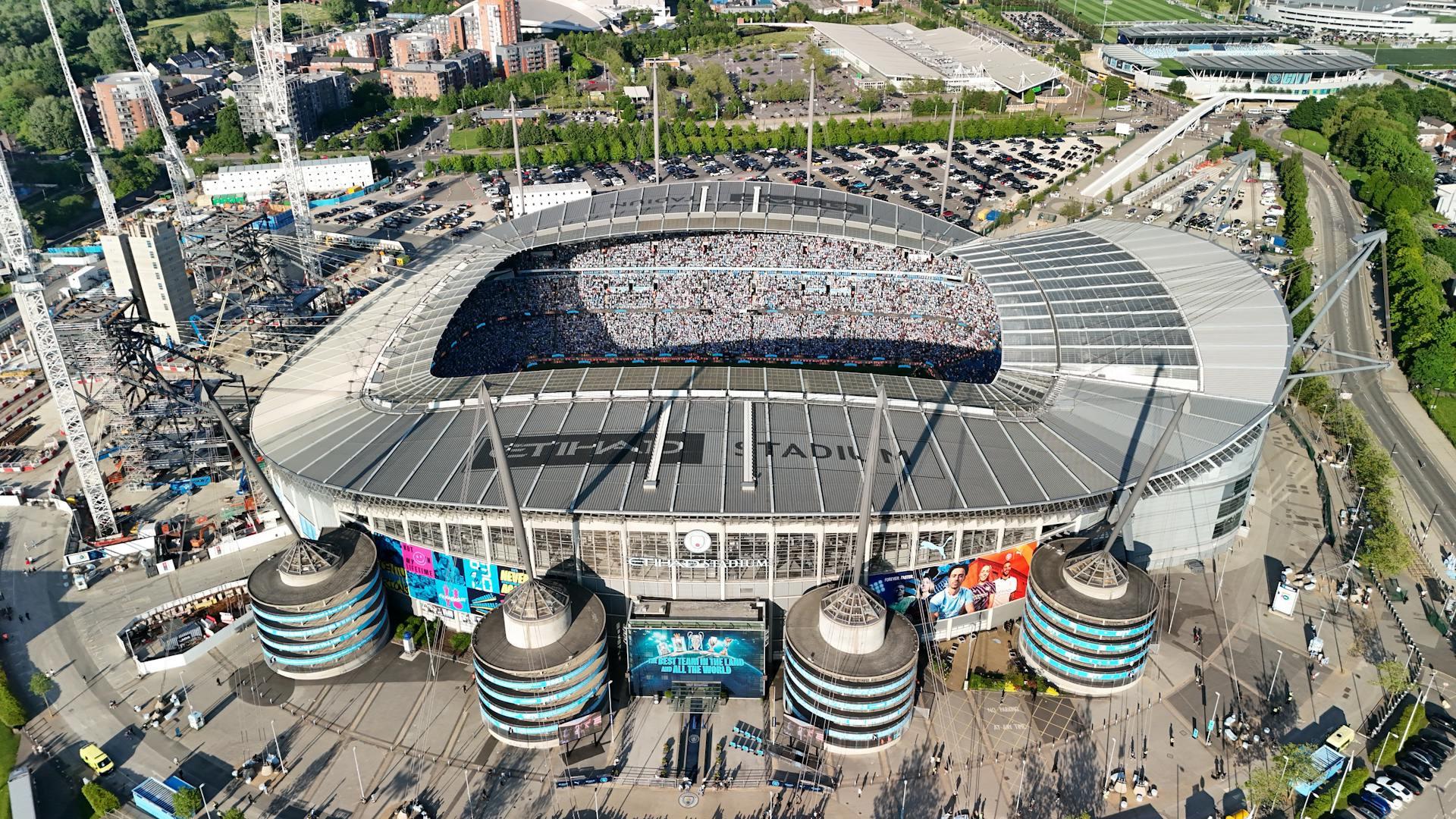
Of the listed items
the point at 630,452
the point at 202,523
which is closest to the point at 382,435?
the point at 630,452

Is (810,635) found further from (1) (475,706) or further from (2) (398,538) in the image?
(2) (398,538)

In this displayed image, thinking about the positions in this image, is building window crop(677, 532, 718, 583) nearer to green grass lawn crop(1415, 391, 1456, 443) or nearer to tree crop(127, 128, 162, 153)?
green grass lawn crop(1415, 391, 1456, 443)

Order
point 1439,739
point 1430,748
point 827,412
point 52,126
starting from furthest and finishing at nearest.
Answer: point 52,126 → point 827,412 → point 1439,739 → point 1430,748

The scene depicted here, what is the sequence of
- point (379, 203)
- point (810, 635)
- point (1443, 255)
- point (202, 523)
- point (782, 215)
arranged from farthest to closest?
point (379, 203)
point (1443, 255)
point (782, 215)
point (202, 523)
point (810, 635)

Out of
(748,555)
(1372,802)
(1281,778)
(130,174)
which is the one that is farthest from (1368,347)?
(130,174)

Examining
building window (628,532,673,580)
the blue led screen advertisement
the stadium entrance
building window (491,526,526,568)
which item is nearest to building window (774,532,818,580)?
the stadium entrance

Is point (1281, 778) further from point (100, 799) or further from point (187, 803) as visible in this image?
point (100, 799)
